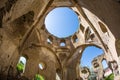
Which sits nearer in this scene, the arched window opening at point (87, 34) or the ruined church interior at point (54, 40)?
the ruined church interior at point (54, 40)

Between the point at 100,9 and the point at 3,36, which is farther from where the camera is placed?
the point at 3,36

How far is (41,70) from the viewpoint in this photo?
60.4 feet

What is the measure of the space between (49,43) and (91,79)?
25.4ft

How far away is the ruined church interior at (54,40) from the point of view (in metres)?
10.9

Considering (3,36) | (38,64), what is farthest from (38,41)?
(3,36)

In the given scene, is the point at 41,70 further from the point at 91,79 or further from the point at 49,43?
the point at 91,79

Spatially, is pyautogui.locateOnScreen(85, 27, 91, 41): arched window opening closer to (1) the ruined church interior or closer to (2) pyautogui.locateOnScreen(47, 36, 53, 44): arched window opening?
(1) the ruined church interior

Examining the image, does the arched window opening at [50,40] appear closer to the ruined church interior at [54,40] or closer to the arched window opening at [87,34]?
the ruined church interior at [54,40]

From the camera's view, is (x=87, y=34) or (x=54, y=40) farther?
(x=54, y=40)

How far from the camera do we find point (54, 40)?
19.0 m

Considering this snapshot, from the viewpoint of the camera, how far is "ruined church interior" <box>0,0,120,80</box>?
1093 centimetres

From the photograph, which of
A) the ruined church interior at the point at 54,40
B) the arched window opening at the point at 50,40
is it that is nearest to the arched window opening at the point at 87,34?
the ruined church interior at the point at 54,40

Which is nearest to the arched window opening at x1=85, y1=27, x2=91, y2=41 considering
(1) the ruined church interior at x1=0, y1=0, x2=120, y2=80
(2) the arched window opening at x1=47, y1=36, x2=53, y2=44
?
(1) the ruined church interior at x1=0, y1=0, x2=120, y2=80

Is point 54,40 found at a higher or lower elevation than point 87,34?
lower
